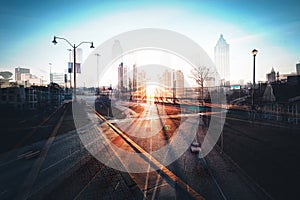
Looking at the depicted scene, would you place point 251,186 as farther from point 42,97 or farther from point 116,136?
point 42,97

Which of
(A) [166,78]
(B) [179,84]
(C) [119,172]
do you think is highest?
(A) [166,78]

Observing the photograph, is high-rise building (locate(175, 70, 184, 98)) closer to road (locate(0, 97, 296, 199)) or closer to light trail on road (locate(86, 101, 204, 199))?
road (locate(0, 97, 296, 199))

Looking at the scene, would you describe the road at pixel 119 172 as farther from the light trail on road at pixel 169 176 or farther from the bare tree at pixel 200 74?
the bare tree at pixel 200 74

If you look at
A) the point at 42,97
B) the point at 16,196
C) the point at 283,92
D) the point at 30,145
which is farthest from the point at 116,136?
the point at 42,97

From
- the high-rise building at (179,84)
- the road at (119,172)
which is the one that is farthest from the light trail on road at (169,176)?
the high-rise building at (179,84)

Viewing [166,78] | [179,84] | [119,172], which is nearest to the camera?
[119,172]

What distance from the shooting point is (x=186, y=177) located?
19.3 ft

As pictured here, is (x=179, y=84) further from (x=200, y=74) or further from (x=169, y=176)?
(x=169, y=176)

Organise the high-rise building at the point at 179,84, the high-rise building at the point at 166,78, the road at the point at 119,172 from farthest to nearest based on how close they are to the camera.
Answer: the high-rise building at the point at 166,78, the high-rise building at the point at 179,84, the road at the point at 119,172

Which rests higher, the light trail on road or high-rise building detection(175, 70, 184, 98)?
high-rise building detection(175, 70, 184, 98)

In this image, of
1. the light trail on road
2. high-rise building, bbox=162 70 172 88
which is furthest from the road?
high-rise building, bbox=162 70 172 88

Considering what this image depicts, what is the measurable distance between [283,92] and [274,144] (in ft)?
55.7

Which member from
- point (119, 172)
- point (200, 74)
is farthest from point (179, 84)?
point (119, 172)

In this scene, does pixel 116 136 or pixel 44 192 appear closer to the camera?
pixel 44 192
